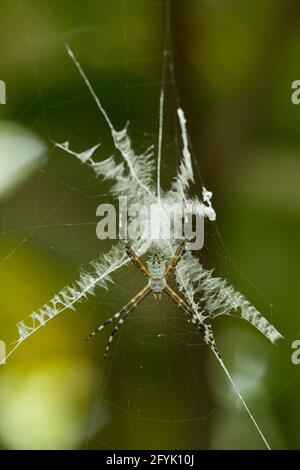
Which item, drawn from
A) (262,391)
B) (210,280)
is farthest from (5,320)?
(262,391)

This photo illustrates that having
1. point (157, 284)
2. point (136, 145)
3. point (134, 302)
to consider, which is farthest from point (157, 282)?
point (136, 145)

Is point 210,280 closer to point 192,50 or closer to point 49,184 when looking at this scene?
point 49,184

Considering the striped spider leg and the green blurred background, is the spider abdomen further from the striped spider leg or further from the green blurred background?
the green blurred background

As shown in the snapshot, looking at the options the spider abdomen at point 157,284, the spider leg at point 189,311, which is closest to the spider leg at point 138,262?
the spider abdomen at point 157,284

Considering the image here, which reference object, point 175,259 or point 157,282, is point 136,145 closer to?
point 175,259

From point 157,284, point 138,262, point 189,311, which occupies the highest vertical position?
point 138,262

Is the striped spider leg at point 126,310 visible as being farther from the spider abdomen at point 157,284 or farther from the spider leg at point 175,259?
the spider leg at point 175,259

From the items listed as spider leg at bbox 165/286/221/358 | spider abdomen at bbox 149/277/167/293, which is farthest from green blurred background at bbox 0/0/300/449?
spider abdomen at bbox 149/277/167/293
